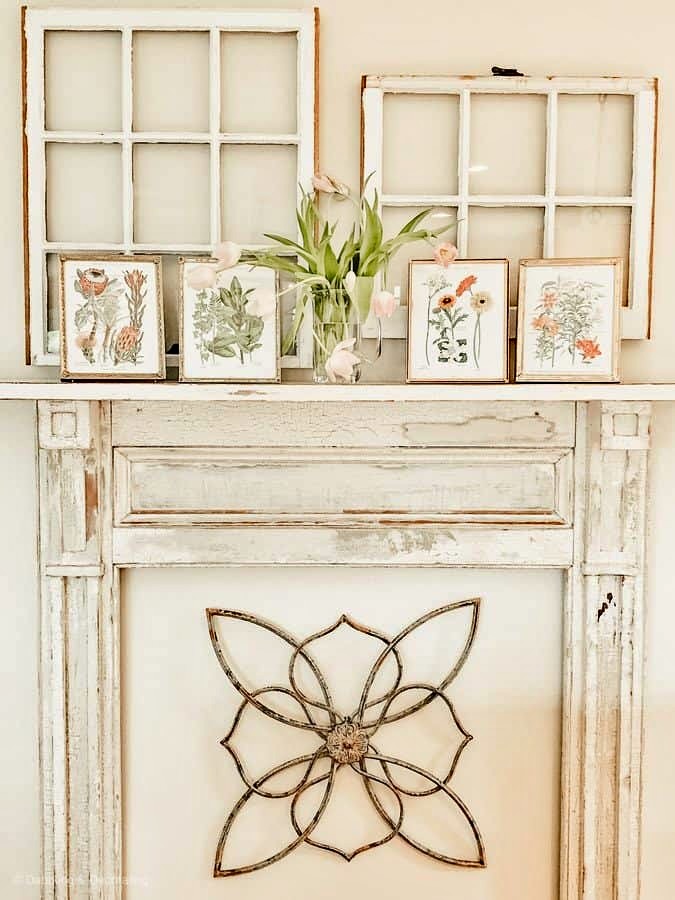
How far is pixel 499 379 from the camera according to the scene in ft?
4.91

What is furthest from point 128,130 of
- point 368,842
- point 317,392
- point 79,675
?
point 368,842

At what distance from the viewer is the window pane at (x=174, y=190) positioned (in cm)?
157

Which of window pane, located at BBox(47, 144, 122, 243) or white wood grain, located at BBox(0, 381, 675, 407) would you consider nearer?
white wood grain, located at BBox(0, 381, 675, 407)

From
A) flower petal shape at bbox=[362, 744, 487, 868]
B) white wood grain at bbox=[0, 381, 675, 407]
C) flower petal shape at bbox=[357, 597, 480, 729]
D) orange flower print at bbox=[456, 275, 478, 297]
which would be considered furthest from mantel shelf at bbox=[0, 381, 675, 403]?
flower petal shape at bbox=[362, 744, 487, 868]

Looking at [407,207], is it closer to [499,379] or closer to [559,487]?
[499,379]

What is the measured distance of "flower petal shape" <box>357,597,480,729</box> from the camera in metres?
1.63

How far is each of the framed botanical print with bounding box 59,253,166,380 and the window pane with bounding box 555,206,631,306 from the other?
0.73 m

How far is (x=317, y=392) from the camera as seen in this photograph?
4.54 ft

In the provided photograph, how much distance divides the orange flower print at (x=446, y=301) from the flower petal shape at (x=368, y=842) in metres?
0.87

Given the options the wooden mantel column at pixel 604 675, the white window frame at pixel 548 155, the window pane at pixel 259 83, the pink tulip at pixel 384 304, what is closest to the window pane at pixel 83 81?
the window pane at pixel 259 83

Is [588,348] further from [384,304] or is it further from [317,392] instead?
[317,392]

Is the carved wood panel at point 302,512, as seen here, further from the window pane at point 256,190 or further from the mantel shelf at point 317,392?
the window pane at point 256,190

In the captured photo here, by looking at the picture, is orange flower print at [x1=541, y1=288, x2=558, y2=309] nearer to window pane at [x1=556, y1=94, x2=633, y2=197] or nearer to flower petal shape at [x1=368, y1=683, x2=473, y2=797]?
window pane at [x1=556, y1=94, x2=633, y2=197]

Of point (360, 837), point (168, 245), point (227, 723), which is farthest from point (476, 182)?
point (360, 837)
